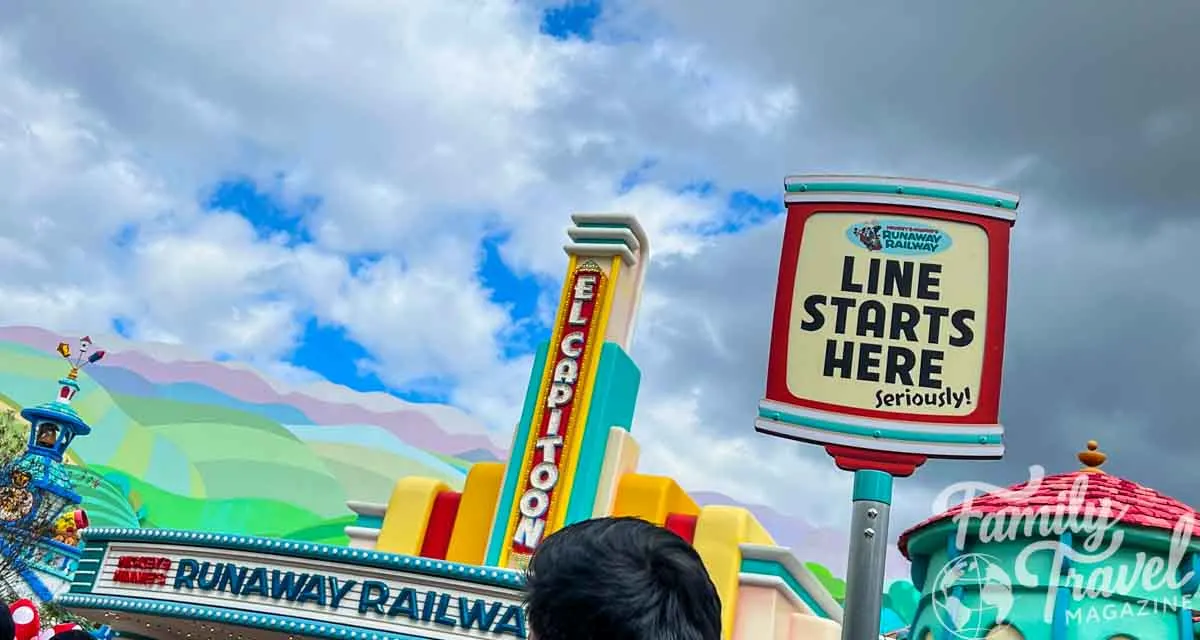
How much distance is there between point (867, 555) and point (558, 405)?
15018 millimetres

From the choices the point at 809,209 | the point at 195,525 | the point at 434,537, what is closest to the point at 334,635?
the point at 434,537

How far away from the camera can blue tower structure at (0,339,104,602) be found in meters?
29.8

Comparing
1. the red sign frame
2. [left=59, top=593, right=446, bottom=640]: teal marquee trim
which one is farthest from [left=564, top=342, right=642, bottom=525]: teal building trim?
the red sign frame

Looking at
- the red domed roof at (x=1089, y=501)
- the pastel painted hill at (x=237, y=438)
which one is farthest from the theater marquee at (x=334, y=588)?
the pastel painted hill at (x=237, y=438)

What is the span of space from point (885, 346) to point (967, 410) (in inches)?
16.7

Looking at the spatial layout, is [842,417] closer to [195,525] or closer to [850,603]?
[850,603]

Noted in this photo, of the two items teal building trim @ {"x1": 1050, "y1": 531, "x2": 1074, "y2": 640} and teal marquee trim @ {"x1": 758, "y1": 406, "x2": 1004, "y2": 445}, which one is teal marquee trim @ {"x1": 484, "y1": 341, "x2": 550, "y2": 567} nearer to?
teal building trim @ {"x1": 1050, "y1": 531, "x2": 1074, "y2": 640}

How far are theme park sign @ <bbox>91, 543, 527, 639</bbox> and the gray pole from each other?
11.3 m

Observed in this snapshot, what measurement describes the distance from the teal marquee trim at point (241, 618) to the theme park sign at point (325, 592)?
95 millimetres

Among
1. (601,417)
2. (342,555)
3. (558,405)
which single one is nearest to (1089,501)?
(601,417)

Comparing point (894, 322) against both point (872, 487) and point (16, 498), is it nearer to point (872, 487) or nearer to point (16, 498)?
point (872, 487)

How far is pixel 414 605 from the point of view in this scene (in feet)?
52.2

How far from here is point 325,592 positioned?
1634 cm

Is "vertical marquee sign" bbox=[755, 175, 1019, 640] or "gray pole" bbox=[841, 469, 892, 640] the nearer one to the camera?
"gray pole" bbox=[841, 469, 892, 640]
